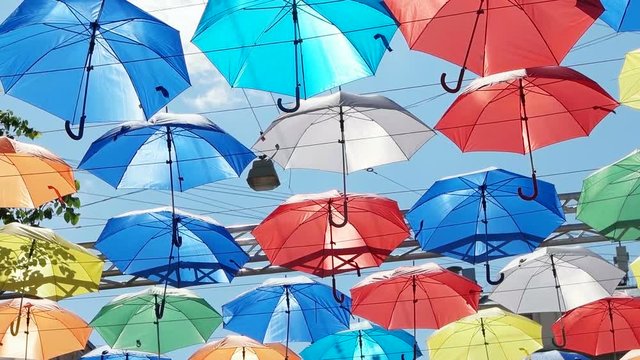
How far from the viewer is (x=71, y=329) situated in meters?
10.4

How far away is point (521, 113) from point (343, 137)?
1497 mm

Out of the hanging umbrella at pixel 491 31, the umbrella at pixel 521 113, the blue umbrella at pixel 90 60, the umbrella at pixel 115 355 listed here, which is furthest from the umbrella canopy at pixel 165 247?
the hanging umbrella at pixel 491 31

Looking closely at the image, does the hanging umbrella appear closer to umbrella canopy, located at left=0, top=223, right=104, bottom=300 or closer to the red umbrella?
umbrella canopy, located at left=0, top=223, right=104, bottom=300

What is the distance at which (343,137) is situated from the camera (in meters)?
8.64

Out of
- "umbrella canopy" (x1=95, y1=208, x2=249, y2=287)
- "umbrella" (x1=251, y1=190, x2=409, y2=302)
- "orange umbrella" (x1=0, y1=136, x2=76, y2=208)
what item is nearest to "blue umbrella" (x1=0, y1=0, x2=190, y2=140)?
"orange umbrella" (x1=0, y1=136, x2=76, y2=208)

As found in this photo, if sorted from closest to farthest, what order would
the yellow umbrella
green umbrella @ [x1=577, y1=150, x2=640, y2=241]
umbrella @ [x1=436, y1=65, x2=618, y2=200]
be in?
1. umbrella @ [x1=436, y1=65, x2=618, y2=200]
2. green umbrella @ [x1=577, y1=150, x2=640, y2=241]
3. the yellow umbrella

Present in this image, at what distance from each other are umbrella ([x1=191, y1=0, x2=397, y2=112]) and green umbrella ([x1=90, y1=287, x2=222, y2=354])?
3615 mm

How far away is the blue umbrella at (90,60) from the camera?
23.3 feet

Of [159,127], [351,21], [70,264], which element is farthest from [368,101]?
[70,264]

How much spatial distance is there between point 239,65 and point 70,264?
3.10 meters

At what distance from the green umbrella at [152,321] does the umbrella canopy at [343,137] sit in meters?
2.15

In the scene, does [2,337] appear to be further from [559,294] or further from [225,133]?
[559,294]

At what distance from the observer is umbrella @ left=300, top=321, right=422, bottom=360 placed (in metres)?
11.2

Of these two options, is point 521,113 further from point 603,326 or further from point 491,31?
point 603,326
